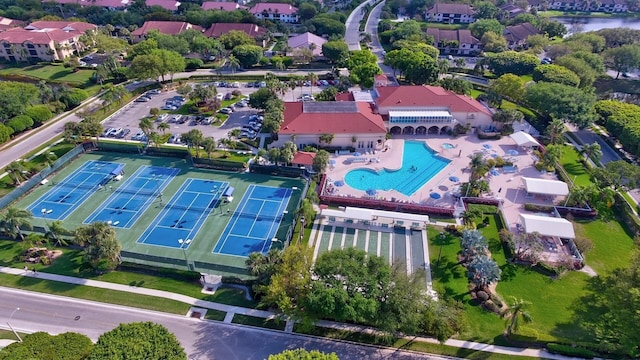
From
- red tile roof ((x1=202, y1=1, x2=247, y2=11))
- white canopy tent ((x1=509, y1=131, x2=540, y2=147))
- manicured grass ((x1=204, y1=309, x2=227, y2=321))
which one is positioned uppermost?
red tile roof ((x1=202, y1=1, x2=247, y2=11))

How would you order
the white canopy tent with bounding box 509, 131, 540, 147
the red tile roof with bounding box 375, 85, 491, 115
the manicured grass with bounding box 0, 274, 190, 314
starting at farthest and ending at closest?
1. the red tile roof with bounding box 375, 85, 491, 115
2. the white canopy tent with bounding box 509, 131, 540, 147
3. the manicured grass with bounding box 0, 274, 190, 314

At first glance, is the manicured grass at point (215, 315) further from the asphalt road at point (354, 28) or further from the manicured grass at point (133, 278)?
the asphalt road at point (354, 28)

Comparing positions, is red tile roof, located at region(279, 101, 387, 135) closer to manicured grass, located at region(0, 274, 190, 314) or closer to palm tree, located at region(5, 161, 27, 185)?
manicured grass, located at region(0, 274, 190, 314)

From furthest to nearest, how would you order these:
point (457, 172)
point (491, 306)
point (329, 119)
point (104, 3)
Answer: point (104, 3) < point (329, 119) < point (457, 172) < point (491, 306)

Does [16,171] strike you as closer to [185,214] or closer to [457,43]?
[185,214]

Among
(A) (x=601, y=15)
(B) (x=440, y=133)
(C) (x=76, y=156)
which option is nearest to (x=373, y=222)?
(B) (x=440, y=133)

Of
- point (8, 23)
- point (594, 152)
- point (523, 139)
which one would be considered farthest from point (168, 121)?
point (8, 23)

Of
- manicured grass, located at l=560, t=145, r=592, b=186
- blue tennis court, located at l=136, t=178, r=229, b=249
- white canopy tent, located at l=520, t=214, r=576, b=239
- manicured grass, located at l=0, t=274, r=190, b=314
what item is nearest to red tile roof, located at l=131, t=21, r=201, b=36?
blue tennis court, located at l=136, t=178, r=229, b=249
